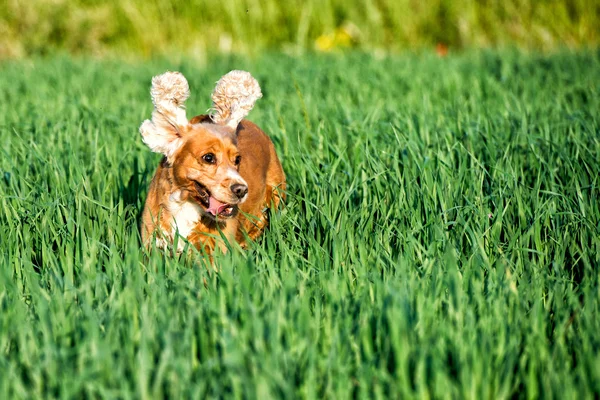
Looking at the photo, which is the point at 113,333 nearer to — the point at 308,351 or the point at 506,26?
the point at 308,351

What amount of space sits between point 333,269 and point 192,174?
74 cm

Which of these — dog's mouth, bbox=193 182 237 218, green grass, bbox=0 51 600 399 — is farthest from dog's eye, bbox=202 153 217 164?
green grass, bbox=0 51 600 399

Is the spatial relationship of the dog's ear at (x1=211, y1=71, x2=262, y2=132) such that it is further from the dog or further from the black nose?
the black nose

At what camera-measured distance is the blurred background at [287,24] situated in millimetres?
10008

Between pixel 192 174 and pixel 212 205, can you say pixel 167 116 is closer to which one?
pixel 192 174

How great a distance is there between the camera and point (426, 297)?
8.28 feet

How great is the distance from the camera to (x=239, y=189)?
3.06m

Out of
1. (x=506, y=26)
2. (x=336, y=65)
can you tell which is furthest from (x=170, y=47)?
(x=506, y=26)

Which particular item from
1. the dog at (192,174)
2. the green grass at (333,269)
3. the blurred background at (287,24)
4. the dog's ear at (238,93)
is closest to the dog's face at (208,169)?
the dog at (192,174)

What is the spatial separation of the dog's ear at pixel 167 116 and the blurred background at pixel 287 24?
6725mm

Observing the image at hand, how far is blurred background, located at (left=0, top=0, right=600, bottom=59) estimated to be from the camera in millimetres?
10008

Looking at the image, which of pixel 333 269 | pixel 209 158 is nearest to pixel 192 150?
pixel 209 158

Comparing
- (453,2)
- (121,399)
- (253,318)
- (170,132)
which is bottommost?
(121,399)

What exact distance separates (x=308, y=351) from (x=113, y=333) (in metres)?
0.60
